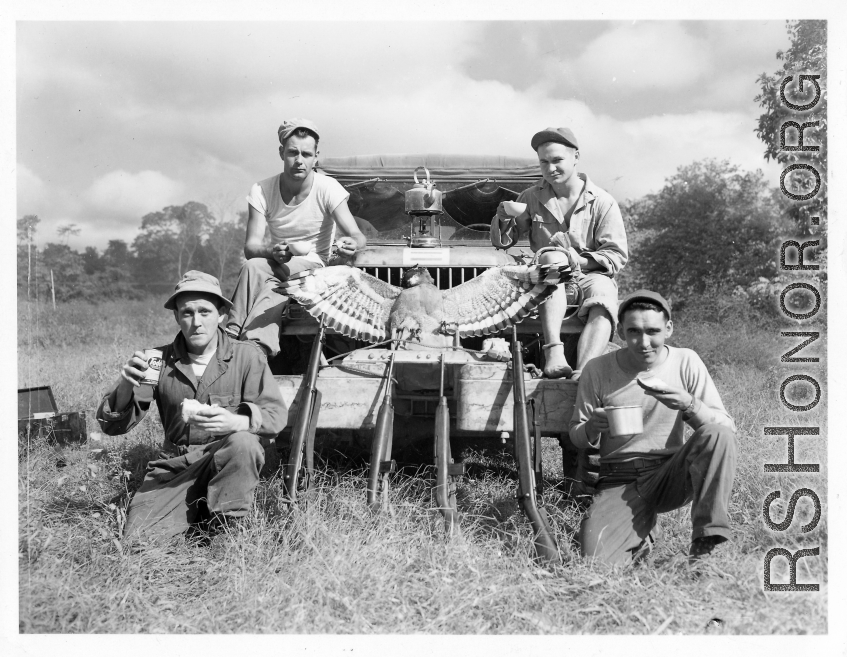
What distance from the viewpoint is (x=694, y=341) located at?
1014cm

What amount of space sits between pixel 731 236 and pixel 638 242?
2014 mm

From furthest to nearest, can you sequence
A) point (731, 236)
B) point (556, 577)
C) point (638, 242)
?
point (638, 242) < point (731, 236) < point (556, 577)

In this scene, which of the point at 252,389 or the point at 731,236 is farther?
the point at 731,236

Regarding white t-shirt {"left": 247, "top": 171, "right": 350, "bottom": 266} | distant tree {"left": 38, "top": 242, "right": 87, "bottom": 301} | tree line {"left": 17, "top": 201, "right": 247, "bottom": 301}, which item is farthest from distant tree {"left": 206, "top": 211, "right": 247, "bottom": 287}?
white t-shirt {"left": 247, "top": 171, "right": 350, "bottom": 266}

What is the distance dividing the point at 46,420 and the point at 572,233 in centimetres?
372

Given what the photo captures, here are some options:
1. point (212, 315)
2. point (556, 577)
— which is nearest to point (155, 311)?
point (212, 315)

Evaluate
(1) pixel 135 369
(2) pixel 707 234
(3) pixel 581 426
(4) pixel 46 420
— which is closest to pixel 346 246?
(1) pixel 135 369

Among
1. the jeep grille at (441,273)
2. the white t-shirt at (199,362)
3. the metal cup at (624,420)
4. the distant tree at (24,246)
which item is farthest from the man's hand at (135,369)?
the metal cup at (624,420)

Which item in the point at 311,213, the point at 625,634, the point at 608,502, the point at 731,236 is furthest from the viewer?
the point at 731,236

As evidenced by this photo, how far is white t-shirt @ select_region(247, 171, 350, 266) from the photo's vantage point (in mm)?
4953

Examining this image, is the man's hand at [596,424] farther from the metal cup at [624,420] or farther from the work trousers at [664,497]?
the work trousers at [664,497]

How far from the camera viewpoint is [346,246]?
15.5ft
